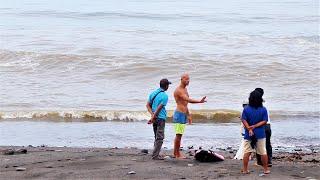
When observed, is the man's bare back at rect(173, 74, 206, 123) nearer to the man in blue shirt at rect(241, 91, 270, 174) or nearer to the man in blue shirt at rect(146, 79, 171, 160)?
the man in blue shirt at rect(146, 79, 171, 160)

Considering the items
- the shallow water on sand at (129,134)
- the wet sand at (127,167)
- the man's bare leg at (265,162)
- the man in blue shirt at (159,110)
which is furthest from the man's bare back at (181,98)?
the shallow water on sand at (129,134)

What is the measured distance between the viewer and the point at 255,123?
410 inches

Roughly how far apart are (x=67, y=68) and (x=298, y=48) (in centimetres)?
1174

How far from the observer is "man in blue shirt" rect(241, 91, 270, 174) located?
34.0ft

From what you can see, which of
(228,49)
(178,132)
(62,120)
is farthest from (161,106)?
(228,49)

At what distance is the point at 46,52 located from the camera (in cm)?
3108

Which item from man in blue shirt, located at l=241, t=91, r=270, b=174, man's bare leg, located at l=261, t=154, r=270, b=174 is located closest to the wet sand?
man's bare leg, located at l=261, t=154, r=270, b=174

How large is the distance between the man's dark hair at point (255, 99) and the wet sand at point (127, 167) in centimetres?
106

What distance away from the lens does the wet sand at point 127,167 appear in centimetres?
1052

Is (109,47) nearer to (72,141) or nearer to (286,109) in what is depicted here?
(286,109)

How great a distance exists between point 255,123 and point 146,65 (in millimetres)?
17641

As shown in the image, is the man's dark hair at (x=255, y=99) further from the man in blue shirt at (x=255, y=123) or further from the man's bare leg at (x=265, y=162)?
the man's bare leg at (x=265, y=162)

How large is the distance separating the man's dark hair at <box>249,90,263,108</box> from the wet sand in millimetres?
1063

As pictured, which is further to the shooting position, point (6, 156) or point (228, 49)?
point (228, 49)
